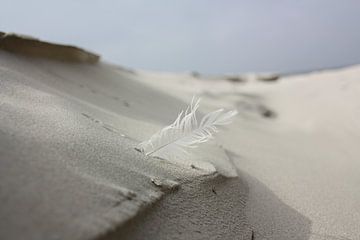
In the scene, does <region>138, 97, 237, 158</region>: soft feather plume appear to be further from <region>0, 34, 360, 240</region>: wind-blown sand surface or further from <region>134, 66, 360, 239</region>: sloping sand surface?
<region>134, 66, 360, 239</region>: sloping sand surface

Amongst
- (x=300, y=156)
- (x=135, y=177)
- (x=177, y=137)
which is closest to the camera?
(x=135, y=177)

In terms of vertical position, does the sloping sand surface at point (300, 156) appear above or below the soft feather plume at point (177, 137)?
below

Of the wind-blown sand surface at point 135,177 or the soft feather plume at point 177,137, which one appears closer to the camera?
the wind-blown sand surface at point 135,177

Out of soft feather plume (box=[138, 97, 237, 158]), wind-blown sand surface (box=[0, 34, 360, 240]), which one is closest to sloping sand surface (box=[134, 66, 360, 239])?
wind-blown sand surface (box=[0, 34, 360, 240])

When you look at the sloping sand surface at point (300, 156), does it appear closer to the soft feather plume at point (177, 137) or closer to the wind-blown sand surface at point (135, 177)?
the wind-blown sand surface at point (135, 177)

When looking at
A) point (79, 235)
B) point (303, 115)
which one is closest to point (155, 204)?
point (79, 235)

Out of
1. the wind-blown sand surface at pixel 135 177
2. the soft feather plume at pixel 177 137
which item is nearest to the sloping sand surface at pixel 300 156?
the wind-blown sand surface at pixel 135 177

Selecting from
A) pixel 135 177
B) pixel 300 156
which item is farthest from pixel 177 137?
pixel 300 156

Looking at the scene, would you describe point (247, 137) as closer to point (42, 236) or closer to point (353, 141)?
point (353, 141)

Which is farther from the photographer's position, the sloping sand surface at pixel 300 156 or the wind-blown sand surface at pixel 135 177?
the sloping sand surface at pixel 300 156

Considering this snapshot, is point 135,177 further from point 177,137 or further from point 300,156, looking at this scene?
point 300,156
